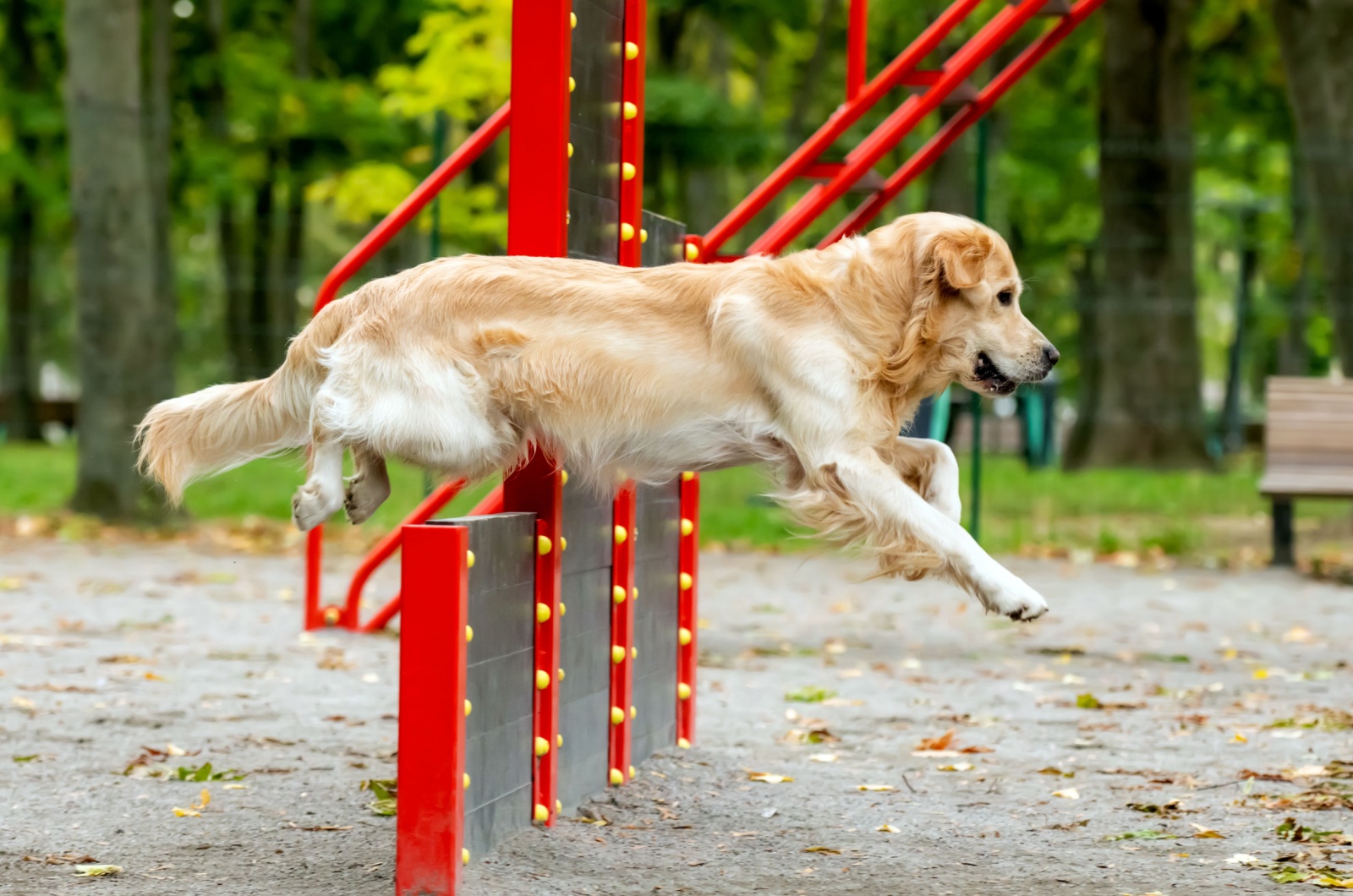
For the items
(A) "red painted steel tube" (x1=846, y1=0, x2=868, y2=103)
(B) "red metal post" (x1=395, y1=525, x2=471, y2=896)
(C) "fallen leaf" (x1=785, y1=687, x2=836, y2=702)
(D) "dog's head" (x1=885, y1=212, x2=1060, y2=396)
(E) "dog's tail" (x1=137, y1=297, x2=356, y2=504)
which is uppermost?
(A) "red painted steel tube" (x1=846, y1=0, x2=868, y2=103)

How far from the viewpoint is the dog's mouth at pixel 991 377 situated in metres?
3.75

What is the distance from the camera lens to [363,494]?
3855 millimetres

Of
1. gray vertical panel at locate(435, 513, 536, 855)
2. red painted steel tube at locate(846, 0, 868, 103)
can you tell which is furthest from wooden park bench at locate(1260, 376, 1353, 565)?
gray vertical panel at locate(435, 513, 536, 855)

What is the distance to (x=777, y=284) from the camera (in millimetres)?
3723

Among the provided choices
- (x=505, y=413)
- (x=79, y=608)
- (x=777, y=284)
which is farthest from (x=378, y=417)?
(x=79, y=608)

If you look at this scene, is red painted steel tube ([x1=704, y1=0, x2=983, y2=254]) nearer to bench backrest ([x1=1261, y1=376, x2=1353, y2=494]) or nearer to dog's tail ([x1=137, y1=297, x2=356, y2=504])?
dog's tail ([x1=137, y1=297, x2=356, y2=504])

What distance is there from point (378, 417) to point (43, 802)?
157 centimetres

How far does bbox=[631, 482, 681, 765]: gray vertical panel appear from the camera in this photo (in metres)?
4.78

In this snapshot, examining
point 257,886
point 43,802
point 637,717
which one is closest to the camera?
point 257,886

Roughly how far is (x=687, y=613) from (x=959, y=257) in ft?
6.44

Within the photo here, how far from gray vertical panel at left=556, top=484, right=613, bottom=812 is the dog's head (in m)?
1.02

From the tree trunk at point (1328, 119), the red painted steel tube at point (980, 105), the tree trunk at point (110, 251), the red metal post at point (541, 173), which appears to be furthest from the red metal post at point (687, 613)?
the tree trunk at point (1328, 119)

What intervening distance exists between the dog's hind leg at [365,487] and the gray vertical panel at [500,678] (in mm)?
325

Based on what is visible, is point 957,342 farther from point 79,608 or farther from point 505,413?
point 79,608
